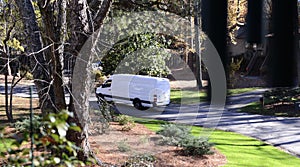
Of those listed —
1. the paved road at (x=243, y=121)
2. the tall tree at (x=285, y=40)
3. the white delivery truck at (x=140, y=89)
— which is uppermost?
the tall tree at (x=285, y=40)

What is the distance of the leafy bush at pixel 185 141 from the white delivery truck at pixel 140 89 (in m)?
4.10

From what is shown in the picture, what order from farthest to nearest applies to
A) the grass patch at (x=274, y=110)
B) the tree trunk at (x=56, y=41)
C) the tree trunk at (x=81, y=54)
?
the grass patch at (x=274, y=110) < the tree trunk at (x=81, y=54) < the tree trunk at (x=56, y=41)

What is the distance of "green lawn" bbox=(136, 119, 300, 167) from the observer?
19.7 feet

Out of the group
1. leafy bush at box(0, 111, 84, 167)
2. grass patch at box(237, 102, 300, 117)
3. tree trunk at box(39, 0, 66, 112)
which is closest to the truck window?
grass patch at box(237, 102, 300, 117)

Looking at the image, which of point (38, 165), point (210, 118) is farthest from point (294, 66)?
point (210, 118)

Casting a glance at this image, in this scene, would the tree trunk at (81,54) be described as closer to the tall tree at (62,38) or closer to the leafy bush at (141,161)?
the tall tree at (62,38)

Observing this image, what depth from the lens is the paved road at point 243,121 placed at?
8.03 meters

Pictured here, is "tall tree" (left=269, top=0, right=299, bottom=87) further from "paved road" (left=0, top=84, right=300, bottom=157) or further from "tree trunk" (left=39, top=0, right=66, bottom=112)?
"paved road" (left=0, top=84, right=300, bottom=157)

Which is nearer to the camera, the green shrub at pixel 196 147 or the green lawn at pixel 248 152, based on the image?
the green lawn at pixel 248 152

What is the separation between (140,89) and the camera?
11953 mm

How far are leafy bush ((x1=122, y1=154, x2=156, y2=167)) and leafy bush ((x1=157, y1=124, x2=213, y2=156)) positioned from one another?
847mm

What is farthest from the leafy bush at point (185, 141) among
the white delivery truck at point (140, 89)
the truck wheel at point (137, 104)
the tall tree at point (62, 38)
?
the truck wheel at point (137, 104)

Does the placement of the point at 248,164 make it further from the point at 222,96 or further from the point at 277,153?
the point at 222,96

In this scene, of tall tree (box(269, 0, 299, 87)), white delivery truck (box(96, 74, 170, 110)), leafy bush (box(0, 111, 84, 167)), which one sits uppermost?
tall tree (box(269, 0, 299, 87))
